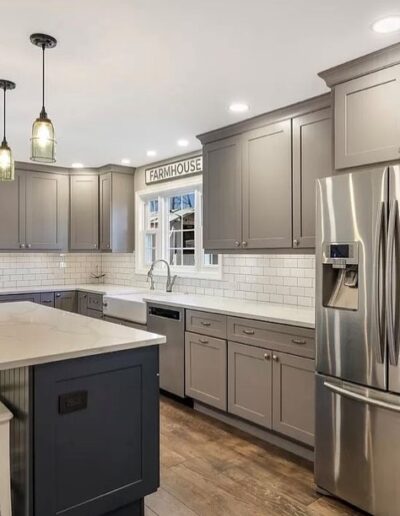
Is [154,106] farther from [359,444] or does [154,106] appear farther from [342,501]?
[342,501]

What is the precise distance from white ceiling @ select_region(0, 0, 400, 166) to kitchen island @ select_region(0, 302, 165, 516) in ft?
4.92

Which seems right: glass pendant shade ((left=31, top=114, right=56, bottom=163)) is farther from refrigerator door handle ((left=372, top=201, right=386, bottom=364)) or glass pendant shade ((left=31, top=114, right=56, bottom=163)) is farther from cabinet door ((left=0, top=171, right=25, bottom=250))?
cabinet door ((left=0, top=171, right=25, bottom=250))

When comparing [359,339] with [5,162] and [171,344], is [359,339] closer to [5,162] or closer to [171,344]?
[171,344]

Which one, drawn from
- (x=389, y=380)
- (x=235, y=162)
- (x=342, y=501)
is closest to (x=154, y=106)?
(x=235, y=162)

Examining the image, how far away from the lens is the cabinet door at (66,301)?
5.33 meters

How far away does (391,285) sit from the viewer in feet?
6.82

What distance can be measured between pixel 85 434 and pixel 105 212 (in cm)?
385

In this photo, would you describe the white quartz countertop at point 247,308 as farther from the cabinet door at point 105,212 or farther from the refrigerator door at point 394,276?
the cabinet door at point 105,212

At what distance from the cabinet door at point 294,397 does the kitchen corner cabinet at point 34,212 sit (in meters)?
3.58

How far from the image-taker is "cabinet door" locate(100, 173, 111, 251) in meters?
5.43

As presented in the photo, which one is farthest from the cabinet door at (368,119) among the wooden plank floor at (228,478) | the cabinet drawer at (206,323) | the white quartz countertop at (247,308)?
the wooden plank floor at (228,478)

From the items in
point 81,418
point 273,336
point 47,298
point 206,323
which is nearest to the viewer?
point 81,418

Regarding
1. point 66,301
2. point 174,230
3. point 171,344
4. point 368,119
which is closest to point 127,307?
point 171,344

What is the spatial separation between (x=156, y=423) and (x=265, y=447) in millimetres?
1209
